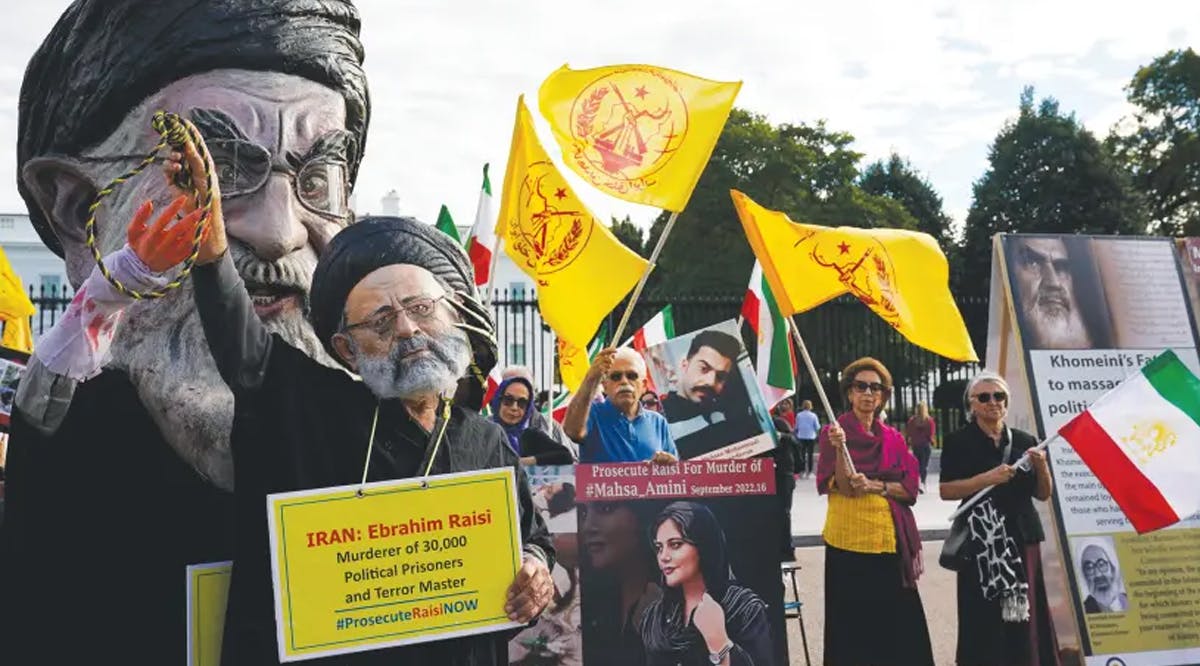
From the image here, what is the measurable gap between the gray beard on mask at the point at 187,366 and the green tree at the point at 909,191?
3729 centimetres

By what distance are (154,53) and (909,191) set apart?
129ft

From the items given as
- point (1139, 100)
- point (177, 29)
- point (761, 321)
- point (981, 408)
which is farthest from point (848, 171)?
point (177, 29)

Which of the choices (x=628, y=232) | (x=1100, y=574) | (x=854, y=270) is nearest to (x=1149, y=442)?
(x=1100, y=574)

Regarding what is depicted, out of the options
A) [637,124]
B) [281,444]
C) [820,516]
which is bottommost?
[281,444]

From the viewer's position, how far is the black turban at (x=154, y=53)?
245 centimetres

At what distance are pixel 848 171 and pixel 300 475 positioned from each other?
1281 inches

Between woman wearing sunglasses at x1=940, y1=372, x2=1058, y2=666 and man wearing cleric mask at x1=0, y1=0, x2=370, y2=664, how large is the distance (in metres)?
3.87

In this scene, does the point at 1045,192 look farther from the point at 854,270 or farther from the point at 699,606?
the point at 699,606

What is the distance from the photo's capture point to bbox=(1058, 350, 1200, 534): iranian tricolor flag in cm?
475

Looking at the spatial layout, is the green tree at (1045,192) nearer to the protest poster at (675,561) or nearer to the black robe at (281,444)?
the protest poster at (675,561)

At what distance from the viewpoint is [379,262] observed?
2205 millimetres

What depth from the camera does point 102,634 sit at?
2.26 metres

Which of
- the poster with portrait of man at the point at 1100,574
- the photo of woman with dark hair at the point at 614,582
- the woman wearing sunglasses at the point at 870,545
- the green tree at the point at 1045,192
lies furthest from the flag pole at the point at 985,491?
the green tree at the point at 1045,192

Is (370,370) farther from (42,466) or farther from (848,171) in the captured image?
(848,171)
